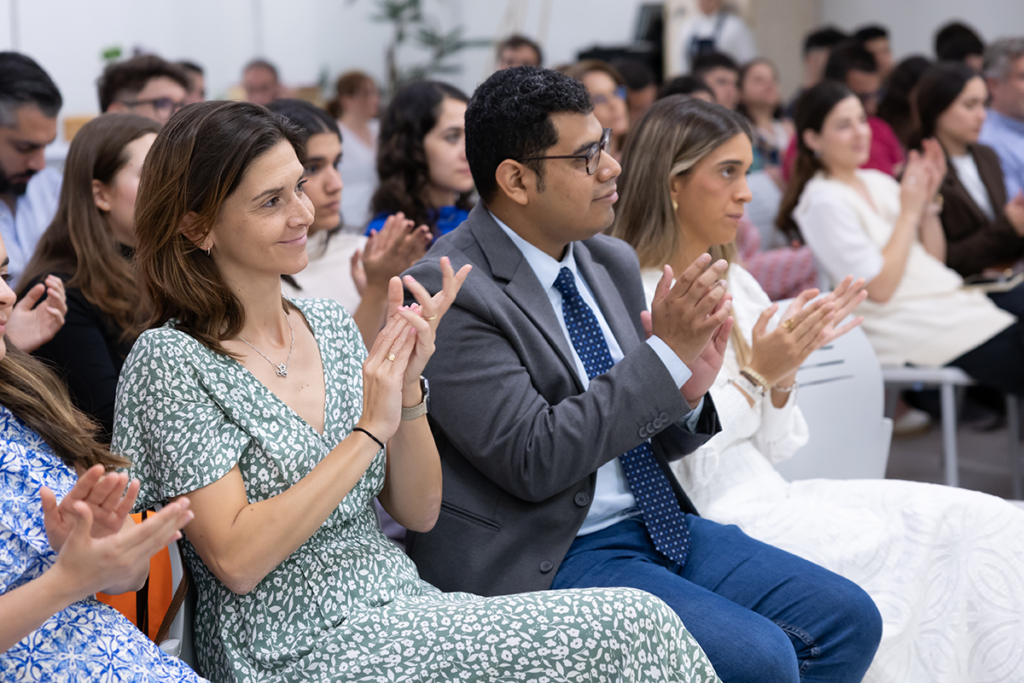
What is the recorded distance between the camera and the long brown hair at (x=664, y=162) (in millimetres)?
2121

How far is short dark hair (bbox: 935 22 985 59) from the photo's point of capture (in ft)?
19.7

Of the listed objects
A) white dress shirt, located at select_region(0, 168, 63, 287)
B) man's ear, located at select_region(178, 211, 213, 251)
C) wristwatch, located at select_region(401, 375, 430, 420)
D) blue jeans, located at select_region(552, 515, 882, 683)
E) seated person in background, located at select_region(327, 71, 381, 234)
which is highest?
man's ear, located at select_region(178, 211, 213, 251)

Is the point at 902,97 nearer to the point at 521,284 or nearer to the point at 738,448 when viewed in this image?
the point at 738,448

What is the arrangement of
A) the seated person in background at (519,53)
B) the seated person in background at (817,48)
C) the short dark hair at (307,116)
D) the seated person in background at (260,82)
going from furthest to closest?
the seated person in background at (817,48), the seated person in background at (260,82), the seated person in background at (519,53), the short dark hair at (307,116)

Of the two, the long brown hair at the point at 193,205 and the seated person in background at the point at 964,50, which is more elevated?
the long brown hair at the point at 193,205

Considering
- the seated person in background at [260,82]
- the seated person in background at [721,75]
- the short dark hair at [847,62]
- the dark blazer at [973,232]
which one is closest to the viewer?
the dark blazer at [973,232]

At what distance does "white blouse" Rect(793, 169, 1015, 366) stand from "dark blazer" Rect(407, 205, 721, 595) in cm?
185

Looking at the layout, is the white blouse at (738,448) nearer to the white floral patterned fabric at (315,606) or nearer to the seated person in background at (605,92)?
the white floral patterned fabric at (315,606)

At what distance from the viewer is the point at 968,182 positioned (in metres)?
3.83

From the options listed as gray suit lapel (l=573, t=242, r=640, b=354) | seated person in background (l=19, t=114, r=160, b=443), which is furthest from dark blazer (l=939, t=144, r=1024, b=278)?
seated person in background (l=19, t=114, r=160, b=443)

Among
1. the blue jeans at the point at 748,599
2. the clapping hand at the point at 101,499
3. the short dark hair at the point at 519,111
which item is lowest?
the blue jeans at the point at 748,599

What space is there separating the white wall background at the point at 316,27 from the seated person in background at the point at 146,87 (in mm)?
2744

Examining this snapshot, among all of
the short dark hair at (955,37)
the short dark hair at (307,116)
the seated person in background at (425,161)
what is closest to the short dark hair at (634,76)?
the short dark hair at (955,37)

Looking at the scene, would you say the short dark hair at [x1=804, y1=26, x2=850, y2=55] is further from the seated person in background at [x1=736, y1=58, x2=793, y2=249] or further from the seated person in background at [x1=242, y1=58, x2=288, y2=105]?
the seated person in background at [x1=242, y1=58, x2=288, y2=105]
